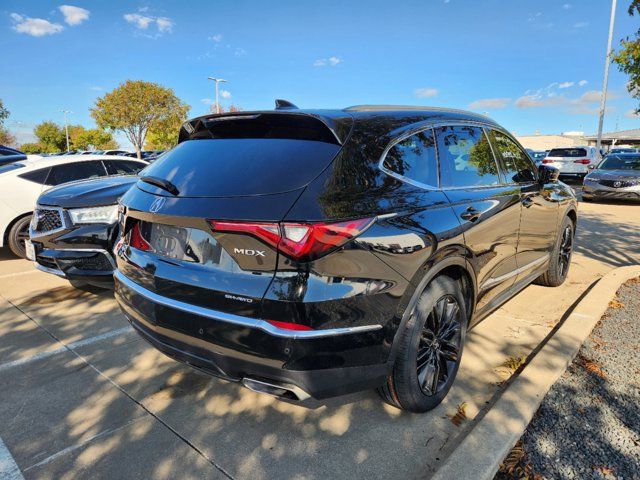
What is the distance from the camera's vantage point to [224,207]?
2.06 metres

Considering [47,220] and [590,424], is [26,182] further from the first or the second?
[590,424]

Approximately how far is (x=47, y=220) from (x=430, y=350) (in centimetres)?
404

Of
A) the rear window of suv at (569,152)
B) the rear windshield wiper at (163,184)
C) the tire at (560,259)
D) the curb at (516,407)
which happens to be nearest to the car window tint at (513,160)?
the tire at (560,259)

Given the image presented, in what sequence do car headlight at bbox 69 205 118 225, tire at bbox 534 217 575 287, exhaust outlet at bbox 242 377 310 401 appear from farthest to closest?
tire at bbox 534 217 575 287, car headlight at bbox 69 205 118 225, exhaust outlet at bbox 242 377 310 401

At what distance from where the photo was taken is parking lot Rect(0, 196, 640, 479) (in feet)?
7.33

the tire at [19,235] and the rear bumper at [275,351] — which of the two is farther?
the tire at [19,235]

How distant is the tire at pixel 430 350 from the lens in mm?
2332

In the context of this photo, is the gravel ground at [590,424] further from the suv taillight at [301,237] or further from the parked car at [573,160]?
Answer: the parked car at [573,160]

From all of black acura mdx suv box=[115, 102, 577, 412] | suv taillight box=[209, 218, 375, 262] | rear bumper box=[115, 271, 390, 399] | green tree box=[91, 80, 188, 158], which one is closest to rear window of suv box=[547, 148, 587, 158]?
black acura mdx suv box=[115, 102, 577, 412]

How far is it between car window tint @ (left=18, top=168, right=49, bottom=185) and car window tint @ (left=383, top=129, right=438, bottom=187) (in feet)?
20.2

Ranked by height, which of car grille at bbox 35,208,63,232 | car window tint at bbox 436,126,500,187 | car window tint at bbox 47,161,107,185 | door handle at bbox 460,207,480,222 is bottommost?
car grille at bbox 35,208,63,232

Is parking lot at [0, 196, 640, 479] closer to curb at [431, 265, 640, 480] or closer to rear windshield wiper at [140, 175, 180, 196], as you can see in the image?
curb at [431, 265, 640, 480]

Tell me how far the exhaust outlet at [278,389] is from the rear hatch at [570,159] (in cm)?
1961

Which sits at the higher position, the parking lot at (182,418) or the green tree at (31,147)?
the green tree at (31,147)
